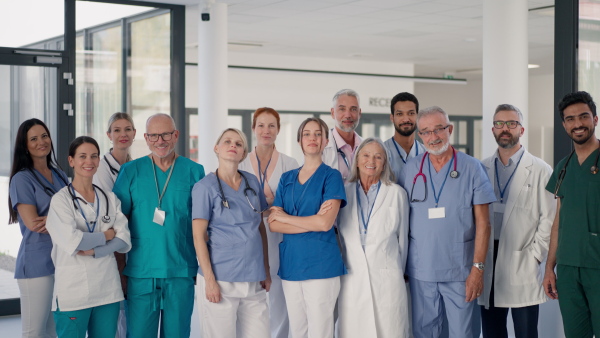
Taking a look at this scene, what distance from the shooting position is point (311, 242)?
12.0 ft

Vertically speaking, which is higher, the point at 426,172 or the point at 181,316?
the point at 426,172

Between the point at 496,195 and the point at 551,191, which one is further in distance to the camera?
the point at 496,195

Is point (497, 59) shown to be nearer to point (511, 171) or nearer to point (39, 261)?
point (511, 171)

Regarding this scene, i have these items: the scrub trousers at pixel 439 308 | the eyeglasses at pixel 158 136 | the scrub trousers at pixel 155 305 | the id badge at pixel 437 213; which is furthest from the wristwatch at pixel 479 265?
the eyeglasses at pixel 158 136

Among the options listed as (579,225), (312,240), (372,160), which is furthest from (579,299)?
(312,240)

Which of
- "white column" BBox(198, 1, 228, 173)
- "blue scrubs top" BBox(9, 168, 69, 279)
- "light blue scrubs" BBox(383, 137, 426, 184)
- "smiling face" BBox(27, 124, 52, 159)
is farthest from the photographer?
"white column" BBox(198, 1, 228, 173)

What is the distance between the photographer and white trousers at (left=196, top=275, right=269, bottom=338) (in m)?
3.65

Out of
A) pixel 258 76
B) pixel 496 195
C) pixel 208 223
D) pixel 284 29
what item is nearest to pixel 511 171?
pixel 496 195

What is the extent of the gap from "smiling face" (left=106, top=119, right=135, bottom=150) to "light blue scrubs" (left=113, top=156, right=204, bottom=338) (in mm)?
601

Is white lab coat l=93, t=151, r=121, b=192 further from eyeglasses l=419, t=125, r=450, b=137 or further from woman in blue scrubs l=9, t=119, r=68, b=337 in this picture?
eyeglasses l=419, t=125, r=450, b=137

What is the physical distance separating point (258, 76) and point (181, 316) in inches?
370

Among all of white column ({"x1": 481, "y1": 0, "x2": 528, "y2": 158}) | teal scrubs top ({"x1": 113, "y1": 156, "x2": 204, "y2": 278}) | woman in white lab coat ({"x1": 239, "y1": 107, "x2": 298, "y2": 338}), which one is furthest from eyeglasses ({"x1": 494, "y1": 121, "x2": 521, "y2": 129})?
white column ({"x1": 481, "y1": 0, "x2": 528, "y2": 158})

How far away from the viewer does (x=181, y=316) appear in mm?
3723

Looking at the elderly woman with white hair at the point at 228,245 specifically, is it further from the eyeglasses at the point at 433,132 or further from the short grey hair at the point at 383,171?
the eyeglasses at the point at 433,132
